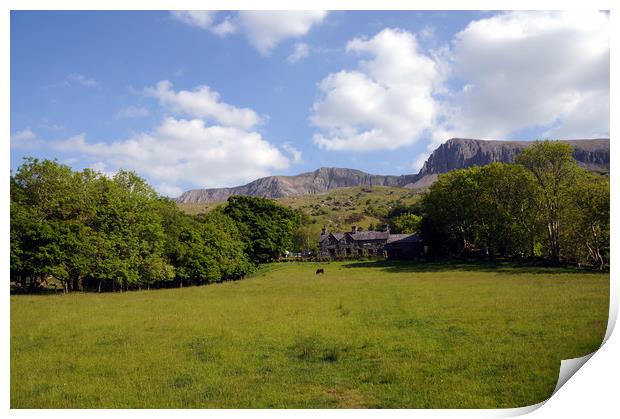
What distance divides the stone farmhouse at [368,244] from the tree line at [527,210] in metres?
13.4

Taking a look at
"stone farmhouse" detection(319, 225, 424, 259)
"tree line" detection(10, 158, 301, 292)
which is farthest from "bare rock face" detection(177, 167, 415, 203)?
"stone farmhouse" detection(319, 225, 424, 259)

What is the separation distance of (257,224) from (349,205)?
111 meters

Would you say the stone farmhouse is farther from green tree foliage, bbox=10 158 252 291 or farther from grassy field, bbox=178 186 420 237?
green tree foliage, bbox=10 158 252 291

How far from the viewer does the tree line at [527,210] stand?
25.8 metres

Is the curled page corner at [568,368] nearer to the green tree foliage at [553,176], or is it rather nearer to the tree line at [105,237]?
the tree line at [105,237]

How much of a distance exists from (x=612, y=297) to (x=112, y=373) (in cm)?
1329

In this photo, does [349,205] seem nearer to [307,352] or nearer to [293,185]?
[293,185]

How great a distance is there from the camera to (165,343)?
38.4ft

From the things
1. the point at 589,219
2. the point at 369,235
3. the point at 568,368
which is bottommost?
the point at 568,368

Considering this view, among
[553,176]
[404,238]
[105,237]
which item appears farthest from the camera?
[404,238]

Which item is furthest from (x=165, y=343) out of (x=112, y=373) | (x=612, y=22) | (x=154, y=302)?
(x=612, y=22)

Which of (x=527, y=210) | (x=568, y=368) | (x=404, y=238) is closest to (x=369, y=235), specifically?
(x=404, y=238)

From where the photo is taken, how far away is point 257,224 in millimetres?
47719

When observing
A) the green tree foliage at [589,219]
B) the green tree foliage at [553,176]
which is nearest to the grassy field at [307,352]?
the green tree foliage at [589,219]
